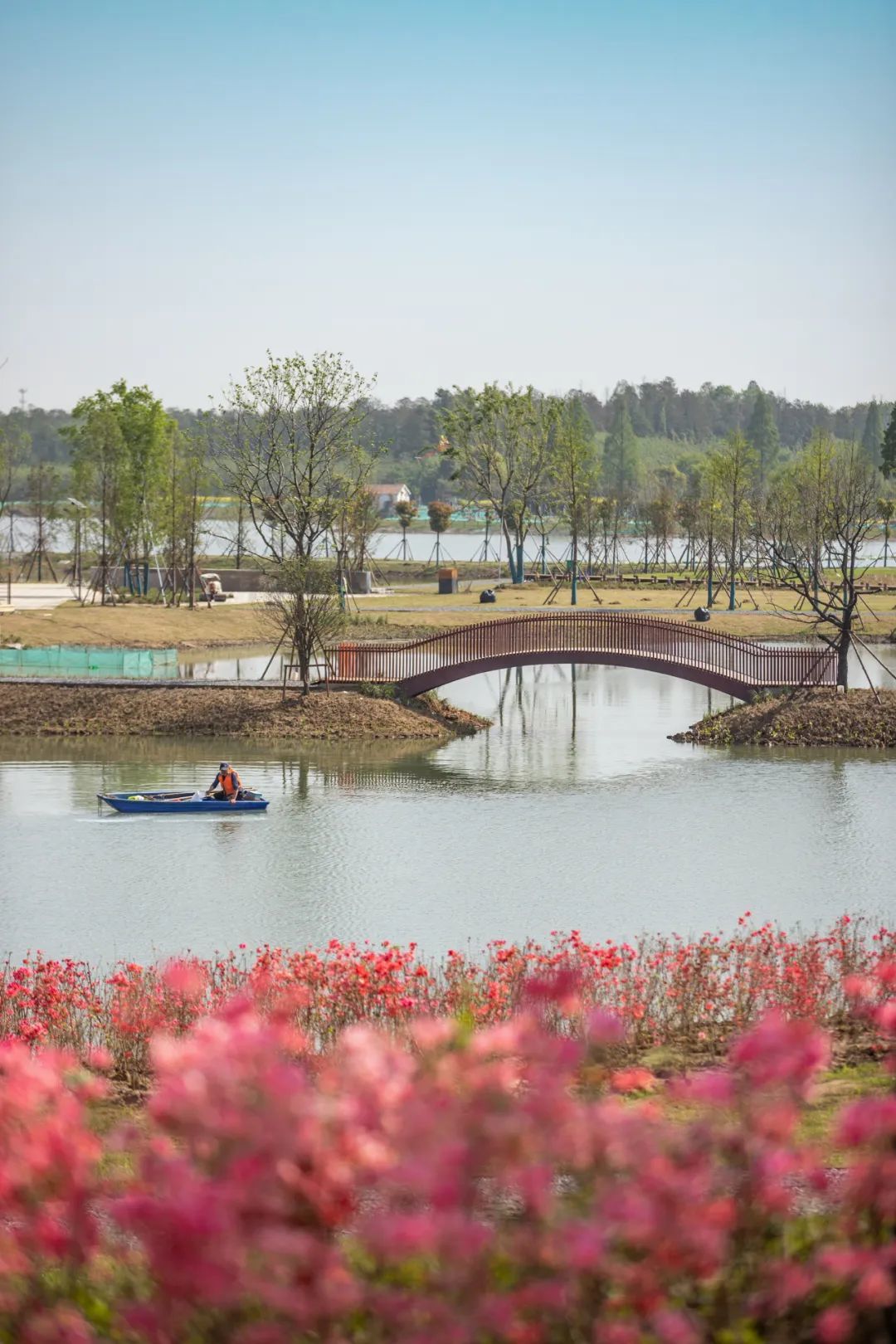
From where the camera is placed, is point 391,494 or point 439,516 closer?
point 439,516

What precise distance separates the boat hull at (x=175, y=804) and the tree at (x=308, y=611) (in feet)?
35.4

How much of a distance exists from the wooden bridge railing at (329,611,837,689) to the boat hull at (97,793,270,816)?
1118 cm

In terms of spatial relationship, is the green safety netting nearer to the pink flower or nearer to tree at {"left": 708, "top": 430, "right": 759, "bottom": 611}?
tree at {"left": 708, "top": 430, "right": 759, "bottom": 611}

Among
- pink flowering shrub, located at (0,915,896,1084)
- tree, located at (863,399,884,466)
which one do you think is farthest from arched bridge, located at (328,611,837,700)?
tree, located at (863,399,884,466)

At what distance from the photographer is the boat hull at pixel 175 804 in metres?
27.6

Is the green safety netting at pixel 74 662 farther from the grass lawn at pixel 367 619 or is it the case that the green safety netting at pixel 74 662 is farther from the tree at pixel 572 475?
the tree at pixel 572 475

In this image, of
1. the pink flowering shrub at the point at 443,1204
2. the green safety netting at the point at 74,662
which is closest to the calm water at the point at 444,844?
the green safety netting at the point at 74,662

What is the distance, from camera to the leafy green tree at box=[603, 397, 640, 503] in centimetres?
15675

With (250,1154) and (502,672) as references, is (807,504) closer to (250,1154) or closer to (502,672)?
(502,672)

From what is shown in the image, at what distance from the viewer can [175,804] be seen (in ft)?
90.9

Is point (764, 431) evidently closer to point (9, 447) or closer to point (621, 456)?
point (621, 456)

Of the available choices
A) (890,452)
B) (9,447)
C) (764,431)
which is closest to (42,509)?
(9,447)

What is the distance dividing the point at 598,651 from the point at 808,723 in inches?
211

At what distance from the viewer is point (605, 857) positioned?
24344 mm
